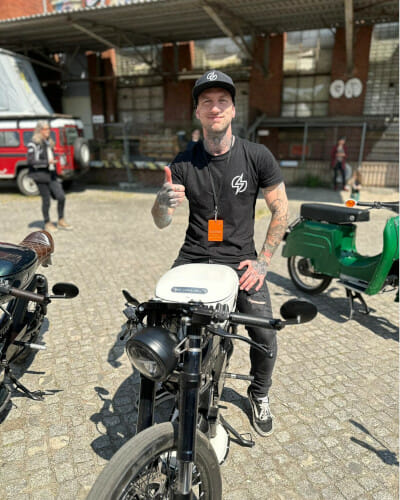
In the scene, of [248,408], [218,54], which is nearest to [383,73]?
A: [218,54]

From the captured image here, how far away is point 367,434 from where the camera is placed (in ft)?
9.01

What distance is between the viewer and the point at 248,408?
300 cm

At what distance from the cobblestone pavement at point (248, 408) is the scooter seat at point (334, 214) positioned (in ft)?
3.62

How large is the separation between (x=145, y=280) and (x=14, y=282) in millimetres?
2978

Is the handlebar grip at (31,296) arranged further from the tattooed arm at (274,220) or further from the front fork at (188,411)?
the tattooed arm at (274,220)

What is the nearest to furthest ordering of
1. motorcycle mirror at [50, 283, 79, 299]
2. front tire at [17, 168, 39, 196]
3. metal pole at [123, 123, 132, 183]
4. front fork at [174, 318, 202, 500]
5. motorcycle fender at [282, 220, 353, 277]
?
1. front fork at [174, 318, 202, 500]
2. motorcycle mirror at [50, 283, 79, 299]
3. motorcycle fender at [282, 220, 353, 277]
4. front tire at [17, 168, 39, 196]
5. metal pole at [123, 123, 132, 183]

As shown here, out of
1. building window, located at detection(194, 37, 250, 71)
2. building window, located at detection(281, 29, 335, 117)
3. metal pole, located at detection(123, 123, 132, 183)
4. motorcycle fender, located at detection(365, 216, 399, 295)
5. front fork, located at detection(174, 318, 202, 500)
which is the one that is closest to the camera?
front fork, located at detection(174, 318, 202, 500)

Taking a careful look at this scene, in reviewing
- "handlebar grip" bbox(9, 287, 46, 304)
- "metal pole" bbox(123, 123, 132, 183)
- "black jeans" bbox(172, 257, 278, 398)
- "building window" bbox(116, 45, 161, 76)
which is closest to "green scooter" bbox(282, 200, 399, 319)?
"black jeans" bbox(172, 257, 278, 398)

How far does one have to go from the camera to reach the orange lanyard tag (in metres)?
2.38

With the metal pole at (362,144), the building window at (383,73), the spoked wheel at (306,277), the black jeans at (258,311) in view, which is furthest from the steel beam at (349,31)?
the black jeans at (258,311)

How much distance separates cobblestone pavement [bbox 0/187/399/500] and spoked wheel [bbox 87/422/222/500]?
2.37 ft

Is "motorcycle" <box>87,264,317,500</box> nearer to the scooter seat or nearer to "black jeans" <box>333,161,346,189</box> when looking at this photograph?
the scooter seat

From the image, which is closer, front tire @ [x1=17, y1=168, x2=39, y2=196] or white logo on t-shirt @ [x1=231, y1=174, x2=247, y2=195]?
white logo on t-shirt @ [x1=231, y1=174, x2=247, y2=195]

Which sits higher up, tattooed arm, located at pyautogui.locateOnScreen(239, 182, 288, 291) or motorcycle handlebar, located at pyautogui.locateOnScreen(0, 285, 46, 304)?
tattooed arm, located at pyautogui.locateOnScreen(239, 182, 288, 291)
